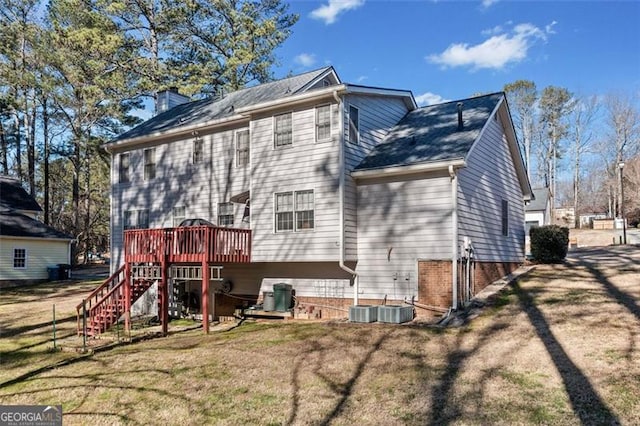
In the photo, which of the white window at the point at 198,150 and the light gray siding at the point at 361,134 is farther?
the white window at the point at 198,150

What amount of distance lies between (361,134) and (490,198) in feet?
15.5

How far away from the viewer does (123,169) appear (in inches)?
824

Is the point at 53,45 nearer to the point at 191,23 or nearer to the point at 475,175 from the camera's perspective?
the point at 191,23

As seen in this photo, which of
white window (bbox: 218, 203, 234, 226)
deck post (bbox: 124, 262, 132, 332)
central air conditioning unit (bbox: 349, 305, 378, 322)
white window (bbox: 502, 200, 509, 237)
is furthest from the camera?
white window (bbox: 218, 203, 234, 226)

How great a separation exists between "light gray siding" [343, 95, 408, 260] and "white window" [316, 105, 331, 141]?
0.53m

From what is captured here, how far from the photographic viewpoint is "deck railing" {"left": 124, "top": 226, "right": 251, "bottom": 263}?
14.2 meters

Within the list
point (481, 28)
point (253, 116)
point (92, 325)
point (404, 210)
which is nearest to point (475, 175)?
point (404, 210)

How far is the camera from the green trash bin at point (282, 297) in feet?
50.3

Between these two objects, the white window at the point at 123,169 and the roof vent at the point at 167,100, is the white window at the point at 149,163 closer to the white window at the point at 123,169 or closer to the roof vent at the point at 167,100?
the white window at the point at 123,169

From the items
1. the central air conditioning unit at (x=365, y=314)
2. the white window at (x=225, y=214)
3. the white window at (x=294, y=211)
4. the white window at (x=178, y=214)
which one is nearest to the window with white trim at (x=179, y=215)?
the white window at (x=178, y=214)

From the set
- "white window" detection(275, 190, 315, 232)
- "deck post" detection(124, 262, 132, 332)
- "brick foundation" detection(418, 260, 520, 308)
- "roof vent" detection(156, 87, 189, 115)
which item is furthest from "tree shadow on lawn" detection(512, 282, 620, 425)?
"roof vent" detection(156, 87, 189, 115)

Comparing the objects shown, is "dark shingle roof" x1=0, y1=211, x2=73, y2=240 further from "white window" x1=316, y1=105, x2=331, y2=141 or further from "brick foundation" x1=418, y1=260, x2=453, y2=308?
"brick foundation" x1=418, y1=260, x2=453, y2=308

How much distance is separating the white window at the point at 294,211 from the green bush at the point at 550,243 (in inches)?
356

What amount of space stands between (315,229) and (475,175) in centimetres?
502
